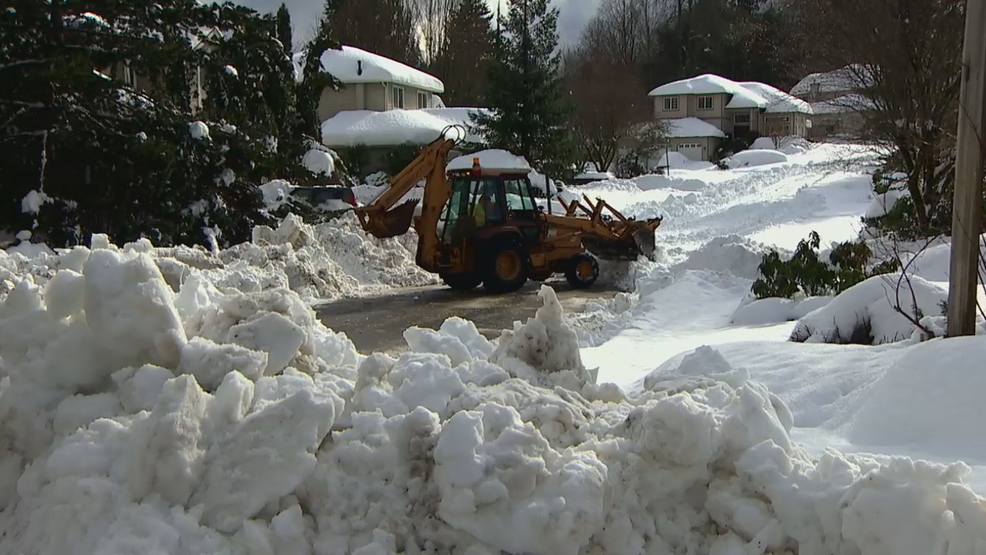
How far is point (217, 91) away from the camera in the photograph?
15.5 m

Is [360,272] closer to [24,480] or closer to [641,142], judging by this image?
[24,480]

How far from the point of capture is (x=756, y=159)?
46.5m

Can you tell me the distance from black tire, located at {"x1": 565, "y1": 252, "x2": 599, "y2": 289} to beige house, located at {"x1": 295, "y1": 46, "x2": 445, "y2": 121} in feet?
90.4

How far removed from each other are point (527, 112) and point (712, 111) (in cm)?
3294

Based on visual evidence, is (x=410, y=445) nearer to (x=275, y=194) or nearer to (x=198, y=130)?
(x=198, y=130)

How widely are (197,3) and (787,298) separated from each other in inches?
429

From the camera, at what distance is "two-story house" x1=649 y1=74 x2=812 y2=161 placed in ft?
185

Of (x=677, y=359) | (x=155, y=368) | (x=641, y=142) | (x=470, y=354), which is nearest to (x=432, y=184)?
(x=677, y=359)

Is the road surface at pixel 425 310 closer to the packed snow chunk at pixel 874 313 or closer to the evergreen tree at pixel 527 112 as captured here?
the packed snow chunk at pixel 874 313

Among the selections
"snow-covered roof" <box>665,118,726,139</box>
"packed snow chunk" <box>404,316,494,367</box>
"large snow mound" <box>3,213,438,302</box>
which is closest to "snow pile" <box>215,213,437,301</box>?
"large snow mound" <box>3,213,438,302</box>

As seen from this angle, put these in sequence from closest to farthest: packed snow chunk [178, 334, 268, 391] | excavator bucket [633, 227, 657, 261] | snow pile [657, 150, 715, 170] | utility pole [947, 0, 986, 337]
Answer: packed snow chunk [178, 334, 268, 391] → utility pole [947, 0, 986, 337] → excavator bucket [633, 227, 657, 261] → snow pile [657, 150, 715, 170]

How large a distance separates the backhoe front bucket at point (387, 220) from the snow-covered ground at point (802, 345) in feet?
11.0

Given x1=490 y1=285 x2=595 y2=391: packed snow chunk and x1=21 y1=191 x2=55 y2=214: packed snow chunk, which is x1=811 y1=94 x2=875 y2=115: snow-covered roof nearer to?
x1=490 y1=285 x2=595 y2=391: packed snow chunk

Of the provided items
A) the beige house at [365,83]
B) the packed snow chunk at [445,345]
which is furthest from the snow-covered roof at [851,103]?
the beige house at [365,83]
